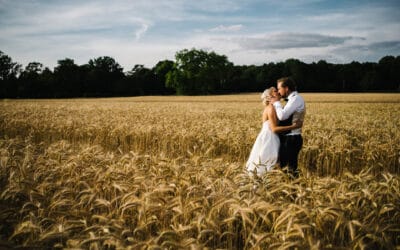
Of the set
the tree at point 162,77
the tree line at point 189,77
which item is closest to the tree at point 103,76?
the tree line at point 189,77

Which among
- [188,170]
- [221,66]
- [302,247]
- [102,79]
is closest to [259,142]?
[188,170]

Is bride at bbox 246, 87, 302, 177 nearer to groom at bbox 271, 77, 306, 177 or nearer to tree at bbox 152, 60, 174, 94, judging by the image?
groom at bbox 271, 77, 306, 177

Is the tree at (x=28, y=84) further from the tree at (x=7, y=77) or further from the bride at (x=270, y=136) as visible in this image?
the bride at (x=270, y=136)

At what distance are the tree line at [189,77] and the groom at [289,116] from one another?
75.8 metres

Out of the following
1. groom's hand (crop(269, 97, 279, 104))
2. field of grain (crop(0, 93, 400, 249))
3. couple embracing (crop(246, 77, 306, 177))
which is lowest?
field of grain (crop(0, 93, 400, 249))

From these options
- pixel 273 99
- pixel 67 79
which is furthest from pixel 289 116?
pixel 67 79

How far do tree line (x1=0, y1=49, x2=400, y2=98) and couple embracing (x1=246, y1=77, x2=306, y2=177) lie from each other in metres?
75.8

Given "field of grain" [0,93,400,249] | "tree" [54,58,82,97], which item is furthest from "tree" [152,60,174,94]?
"field of grain" [0,93,400,249]

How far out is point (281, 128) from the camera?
5.19 m

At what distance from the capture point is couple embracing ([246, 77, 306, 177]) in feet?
16.9

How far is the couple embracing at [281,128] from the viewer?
516 cm

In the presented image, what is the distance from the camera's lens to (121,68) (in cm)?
10544

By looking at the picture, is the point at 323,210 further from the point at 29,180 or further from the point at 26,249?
the point at 29,180

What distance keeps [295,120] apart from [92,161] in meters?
4.05
